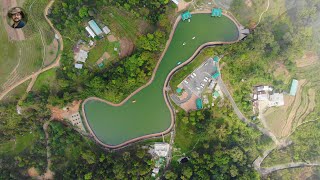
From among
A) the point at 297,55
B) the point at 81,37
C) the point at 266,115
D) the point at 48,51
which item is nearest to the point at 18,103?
the point at 48,51

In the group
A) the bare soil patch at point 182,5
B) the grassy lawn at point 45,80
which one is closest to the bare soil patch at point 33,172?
the grassy lawn at point 45,80

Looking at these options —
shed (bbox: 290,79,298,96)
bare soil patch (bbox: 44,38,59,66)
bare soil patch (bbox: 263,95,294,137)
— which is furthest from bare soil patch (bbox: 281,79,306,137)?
bare soil patch (bbox: 44,38,59,66)

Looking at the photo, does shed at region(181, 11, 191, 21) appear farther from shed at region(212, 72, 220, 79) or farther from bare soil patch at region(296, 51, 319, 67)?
bare soil patch at region(296, 51, 319, 67)

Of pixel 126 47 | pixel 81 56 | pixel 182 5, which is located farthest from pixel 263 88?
pixel 81 56

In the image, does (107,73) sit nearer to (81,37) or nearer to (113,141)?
(81,37)

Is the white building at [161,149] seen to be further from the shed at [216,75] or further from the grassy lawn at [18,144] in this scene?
the grassy lawn at [18,144]

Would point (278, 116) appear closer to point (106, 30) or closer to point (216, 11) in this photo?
point (216, 11)
